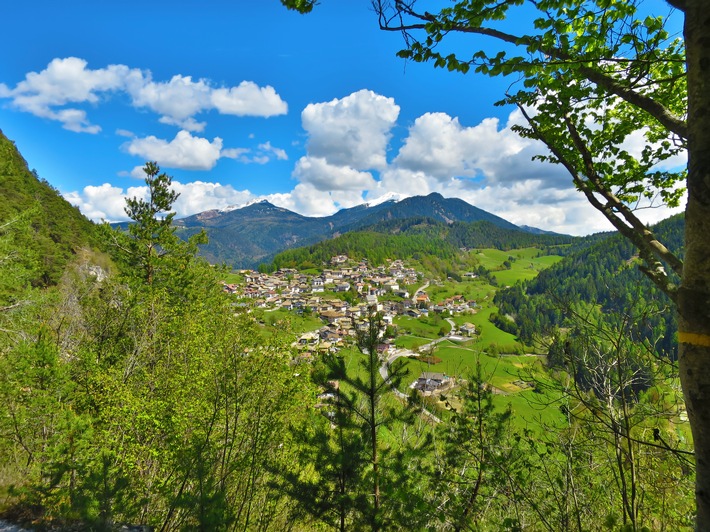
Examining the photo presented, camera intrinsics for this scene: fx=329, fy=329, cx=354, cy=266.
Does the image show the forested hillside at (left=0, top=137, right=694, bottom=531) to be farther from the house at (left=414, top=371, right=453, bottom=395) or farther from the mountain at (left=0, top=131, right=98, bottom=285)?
the mountain at (left=0, top=131, right=98, bottom=285)

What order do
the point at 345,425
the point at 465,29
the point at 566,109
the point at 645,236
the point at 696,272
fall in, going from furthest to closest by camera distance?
the point at 345,425
the point at 566,109
the point at 645,236
the point at 465,29
the point at 696,272

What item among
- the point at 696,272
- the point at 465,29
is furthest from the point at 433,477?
the point at 465,29

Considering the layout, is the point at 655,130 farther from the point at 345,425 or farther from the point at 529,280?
the point at 529,280

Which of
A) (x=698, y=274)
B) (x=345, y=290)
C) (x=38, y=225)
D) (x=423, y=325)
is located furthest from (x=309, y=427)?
(x=423, y=325)

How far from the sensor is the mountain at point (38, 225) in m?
12.4

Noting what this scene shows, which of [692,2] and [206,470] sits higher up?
[692,2]

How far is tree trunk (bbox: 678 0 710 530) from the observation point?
1.50 meters

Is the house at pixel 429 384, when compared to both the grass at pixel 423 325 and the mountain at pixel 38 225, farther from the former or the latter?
the grass at pixel 423 325

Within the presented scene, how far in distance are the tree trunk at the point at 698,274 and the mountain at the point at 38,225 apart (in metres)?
17.1

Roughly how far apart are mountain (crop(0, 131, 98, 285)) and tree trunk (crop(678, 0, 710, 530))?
56.2ft

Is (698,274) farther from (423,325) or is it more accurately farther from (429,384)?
(423,325)

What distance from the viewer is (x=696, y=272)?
1.54 meters

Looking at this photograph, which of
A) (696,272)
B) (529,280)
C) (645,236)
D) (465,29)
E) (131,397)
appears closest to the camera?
(696,272)

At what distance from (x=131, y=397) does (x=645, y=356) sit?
34.2 feet
